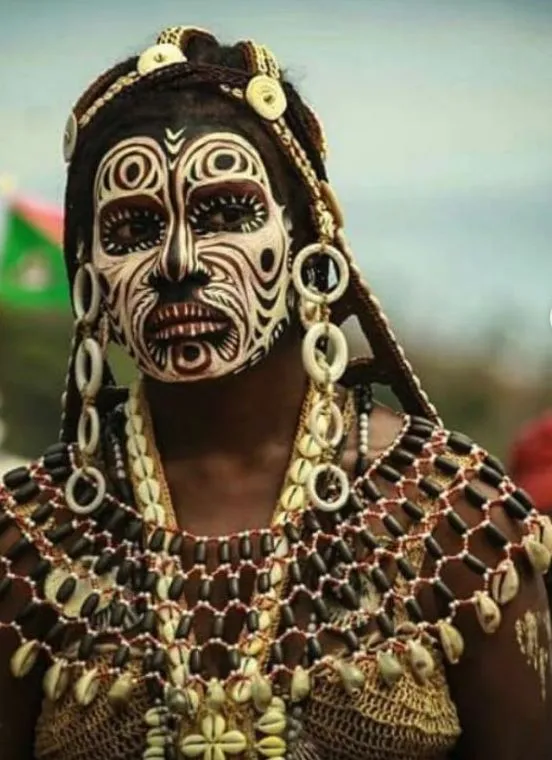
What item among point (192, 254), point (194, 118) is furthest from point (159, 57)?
point (192, 254)

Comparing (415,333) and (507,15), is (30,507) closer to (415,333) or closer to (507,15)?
(415,333)

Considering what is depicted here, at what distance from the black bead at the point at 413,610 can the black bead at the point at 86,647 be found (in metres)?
0.26

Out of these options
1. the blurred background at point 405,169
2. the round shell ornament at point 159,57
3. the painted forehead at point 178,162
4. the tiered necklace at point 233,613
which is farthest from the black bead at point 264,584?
the blurred background at point 405,169

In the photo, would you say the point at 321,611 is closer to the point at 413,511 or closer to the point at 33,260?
the point at 413,511

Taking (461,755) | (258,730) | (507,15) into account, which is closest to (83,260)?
(258,730)

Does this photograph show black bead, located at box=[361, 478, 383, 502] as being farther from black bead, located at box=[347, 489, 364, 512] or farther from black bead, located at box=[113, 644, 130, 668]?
black bead, located at box=[113, 644, 130, 668]

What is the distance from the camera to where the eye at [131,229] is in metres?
1.53

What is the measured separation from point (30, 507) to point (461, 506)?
377 mm

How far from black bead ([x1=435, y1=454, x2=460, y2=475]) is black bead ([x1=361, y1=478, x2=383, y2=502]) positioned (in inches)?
2.4

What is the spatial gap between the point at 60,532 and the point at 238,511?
15 cm

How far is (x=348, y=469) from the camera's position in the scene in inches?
62.4

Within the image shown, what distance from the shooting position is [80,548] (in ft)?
5.12

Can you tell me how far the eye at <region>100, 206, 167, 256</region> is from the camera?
5.03 feet

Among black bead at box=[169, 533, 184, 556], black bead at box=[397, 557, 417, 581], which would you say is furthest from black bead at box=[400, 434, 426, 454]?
black bead at box=[169, 533, 184, 556]
